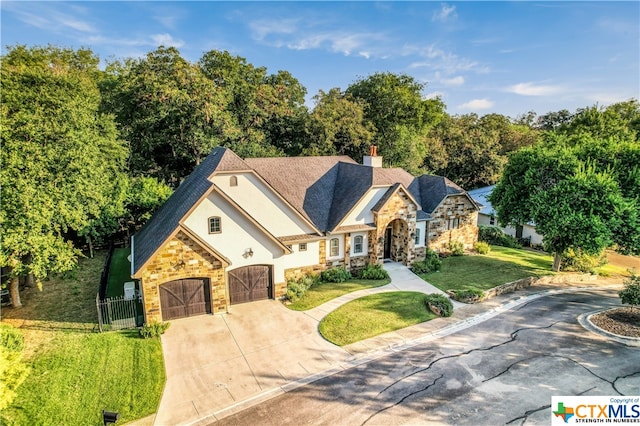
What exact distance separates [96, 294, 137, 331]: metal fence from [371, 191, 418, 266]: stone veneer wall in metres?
15.9

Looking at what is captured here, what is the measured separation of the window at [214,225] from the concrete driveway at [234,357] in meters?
4.64

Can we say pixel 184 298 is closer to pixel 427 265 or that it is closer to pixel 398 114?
pixel 427 265

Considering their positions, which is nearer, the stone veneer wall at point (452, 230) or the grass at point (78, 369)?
the grass at point (78, 369)

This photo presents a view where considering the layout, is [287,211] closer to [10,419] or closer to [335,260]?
[335,260]

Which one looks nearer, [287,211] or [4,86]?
[287,211]

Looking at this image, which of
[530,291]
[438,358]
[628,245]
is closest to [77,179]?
[438,358]

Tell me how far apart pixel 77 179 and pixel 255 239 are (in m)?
10.3

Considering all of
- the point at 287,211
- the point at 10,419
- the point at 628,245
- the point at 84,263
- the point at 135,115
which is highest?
the point at 135,115

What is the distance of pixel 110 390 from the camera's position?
14.1 m

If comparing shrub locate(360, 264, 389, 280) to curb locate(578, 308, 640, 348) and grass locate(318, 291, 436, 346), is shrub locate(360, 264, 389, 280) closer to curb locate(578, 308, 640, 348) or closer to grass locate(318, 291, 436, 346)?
grass locate(318, 291, 436, 346)

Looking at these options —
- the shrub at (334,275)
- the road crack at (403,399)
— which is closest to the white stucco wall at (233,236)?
the shrub at (334,275)

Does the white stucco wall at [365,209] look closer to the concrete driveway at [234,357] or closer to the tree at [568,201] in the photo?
the concrete driveway at [234,357]

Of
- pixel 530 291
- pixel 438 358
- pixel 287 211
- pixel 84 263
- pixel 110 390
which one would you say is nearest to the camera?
pixel 110 390

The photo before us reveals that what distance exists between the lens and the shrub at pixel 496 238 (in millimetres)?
37531
